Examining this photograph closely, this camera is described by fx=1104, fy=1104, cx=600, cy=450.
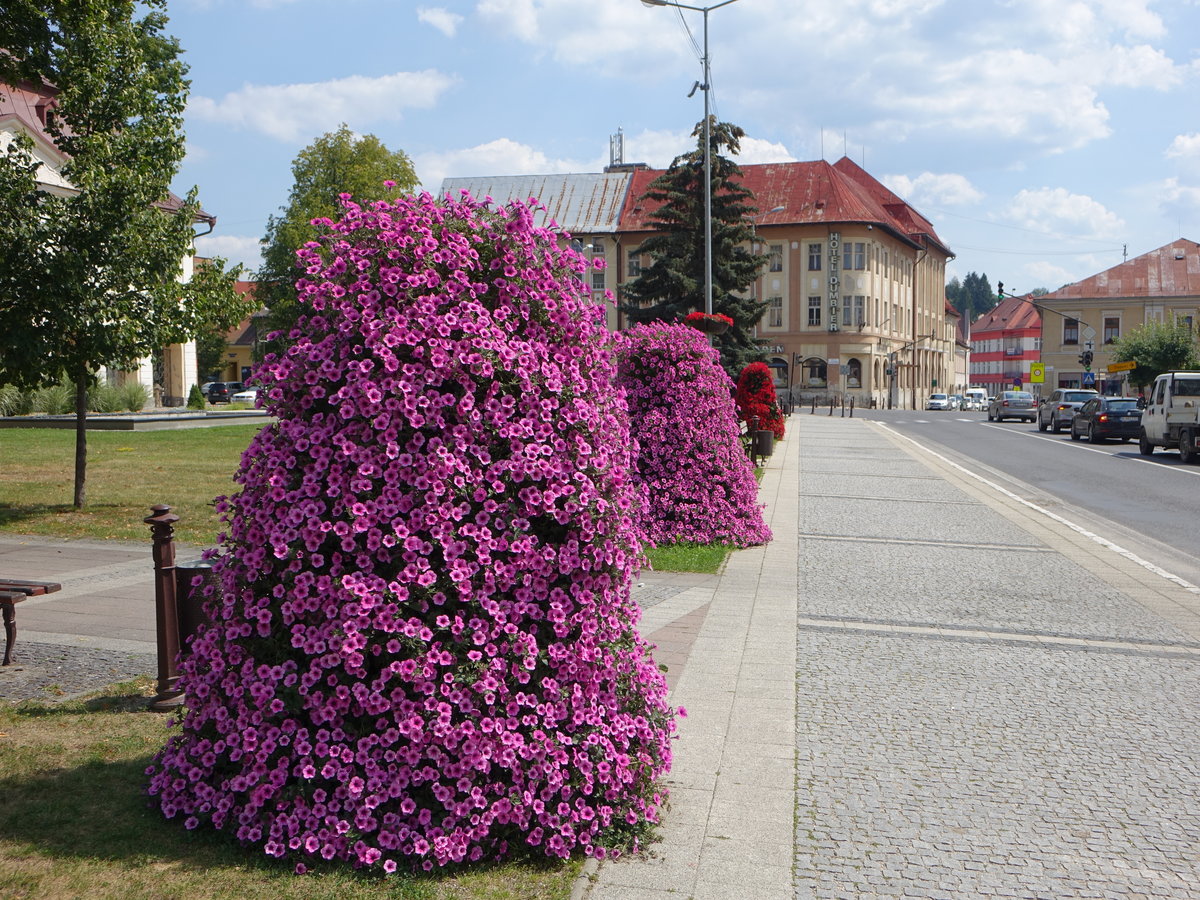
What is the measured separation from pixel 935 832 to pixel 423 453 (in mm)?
2365

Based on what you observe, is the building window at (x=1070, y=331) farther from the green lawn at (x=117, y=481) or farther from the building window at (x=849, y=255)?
the green lawn at (x=117, y=481)

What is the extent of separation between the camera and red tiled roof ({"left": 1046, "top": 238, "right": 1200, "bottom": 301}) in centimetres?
8488

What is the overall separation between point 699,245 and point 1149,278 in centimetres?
5528

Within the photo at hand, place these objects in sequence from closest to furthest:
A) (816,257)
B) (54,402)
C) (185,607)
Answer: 1. (185,607)
2. (54,402)
3. (816,257)

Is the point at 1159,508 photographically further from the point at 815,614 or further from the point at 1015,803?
the point at 1015,803

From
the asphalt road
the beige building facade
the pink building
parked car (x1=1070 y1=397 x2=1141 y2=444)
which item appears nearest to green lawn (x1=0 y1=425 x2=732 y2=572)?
the asphalt road

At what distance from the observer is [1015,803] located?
4426 mm

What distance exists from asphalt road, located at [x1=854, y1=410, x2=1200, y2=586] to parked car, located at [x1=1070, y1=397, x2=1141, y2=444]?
601 millimetres

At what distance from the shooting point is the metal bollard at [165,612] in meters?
5.50

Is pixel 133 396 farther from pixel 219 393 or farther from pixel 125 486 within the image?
pixel 219 393

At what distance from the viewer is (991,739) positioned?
5.23m

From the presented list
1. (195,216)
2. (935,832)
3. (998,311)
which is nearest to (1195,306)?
(998,311)

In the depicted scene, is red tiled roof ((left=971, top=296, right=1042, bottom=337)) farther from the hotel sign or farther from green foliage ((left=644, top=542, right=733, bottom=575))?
green foliage ((left=644, top=542, right=733, bottom=575))

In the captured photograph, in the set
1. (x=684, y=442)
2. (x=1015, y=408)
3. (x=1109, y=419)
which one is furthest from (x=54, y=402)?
(x=1015, y=408)
